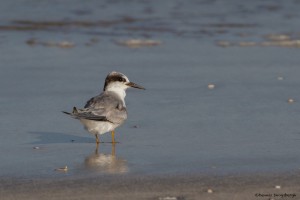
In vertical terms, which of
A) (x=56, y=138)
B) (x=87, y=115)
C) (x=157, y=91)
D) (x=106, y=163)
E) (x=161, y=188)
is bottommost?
(x=161, y=188)

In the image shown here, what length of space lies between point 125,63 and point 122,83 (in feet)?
10.3

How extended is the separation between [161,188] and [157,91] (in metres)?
3.79

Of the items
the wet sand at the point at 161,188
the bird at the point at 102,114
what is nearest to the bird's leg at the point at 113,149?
the bird at the point at 102,114

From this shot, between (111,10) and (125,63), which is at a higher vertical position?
(111,10)

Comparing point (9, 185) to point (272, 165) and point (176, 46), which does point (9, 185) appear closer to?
point (272, 165)

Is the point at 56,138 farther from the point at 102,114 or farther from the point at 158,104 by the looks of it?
the point at 158,104

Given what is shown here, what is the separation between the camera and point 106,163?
21.9 ft

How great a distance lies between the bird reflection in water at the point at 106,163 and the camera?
6.43 m

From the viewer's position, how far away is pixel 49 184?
5.94 metres

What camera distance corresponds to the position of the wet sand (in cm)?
562

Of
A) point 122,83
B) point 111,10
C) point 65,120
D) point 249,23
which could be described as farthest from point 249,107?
point 111,10

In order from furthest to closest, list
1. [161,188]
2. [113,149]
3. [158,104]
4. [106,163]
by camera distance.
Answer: [158,104] → [113,149] → [106,163] → [161,188]

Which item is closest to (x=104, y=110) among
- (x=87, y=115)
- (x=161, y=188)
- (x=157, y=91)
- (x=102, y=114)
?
(x=102, y=114)

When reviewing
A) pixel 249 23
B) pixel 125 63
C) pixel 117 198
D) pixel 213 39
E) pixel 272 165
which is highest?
pixel 249 23
